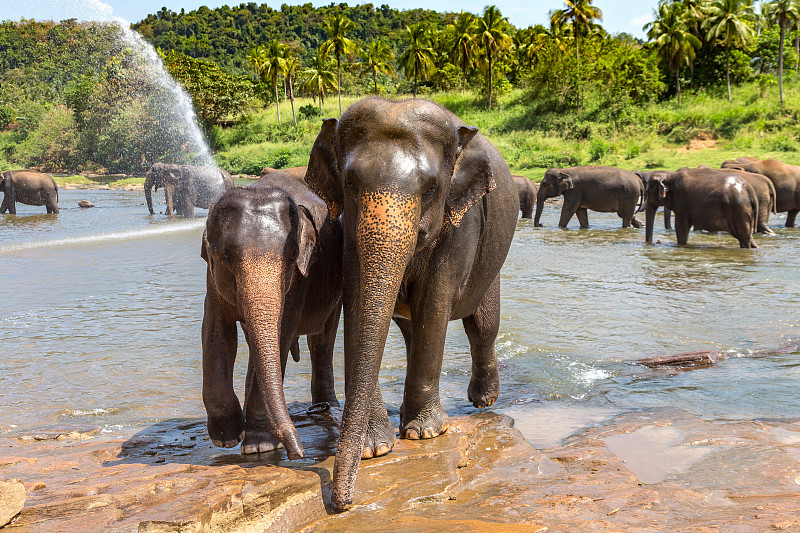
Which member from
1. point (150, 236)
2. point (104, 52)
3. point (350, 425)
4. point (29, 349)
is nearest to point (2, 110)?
point (104, 52)

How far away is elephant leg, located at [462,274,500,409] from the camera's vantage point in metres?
5.69

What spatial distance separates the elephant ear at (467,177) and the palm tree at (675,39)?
45.1 metres

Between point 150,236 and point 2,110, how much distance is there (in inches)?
1808

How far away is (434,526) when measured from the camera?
3.22m

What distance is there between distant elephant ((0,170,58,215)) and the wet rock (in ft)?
82.3

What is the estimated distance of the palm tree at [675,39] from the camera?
47938mm

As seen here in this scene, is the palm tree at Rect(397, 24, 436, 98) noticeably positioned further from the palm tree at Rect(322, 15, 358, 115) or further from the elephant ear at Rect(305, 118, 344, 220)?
the elephant ear at Rect(305, 118, 344, 220)

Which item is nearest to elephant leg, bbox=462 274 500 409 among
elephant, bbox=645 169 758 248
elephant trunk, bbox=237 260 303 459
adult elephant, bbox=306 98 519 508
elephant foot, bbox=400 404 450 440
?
adult elephant, bbox=306 98 519 508

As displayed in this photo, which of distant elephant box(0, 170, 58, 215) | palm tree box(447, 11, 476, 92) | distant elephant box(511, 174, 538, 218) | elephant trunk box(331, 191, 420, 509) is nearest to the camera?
elephant trunk box(331, 191, 420, 509)

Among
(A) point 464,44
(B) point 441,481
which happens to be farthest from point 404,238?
(A) point 464,44

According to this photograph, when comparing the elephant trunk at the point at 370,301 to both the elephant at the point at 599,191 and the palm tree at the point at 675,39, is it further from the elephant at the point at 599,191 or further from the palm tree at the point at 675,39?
the palm tree at the point at 675,39

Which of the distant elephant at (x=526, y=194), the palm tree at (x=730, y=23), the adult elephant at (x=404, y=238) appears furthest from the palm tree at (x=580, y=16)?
the adult elephant at (x=404, y=238)

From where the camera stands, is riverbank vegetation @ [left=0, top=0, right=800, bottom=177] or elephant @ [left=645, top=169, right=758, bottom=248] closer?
elephant @ [left=645, top=169, right=758, bottom=248]

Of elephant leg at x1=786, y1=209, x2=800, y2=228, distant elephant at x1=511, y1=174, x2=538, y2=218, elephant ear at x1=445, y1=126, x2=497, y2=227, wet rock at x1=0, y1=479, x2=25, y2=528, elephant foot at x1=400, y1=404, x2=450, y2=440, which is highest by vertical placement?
elephant ear at x1=445, y1=126, x2=497, y2=227
